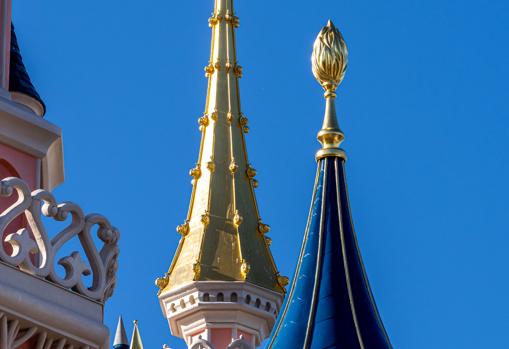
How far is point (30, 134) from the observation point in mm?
13656

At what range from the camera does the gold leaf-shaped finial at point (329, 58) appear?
27.4m

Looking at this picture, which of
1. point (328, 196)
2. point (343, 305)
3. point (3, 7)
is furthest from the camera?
point (328, 196)

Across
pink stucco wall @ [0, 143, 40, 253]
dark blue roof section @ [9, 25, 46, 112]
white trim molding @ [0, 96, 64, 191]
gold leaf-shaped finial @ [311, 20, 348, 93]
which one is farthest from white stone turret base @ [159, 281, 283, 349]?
pink stucco wall @ [0, 143, 40, 253]

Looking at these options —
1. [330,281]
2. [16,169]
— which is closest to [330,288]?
[330,281]

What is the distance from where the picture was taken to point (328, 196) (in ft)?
85.0

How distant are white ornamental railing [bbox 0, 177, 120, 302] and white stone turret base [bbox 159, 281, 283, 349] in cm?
1480

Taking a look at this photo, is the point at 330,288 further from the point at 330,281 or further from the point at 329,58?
the point at 329,58

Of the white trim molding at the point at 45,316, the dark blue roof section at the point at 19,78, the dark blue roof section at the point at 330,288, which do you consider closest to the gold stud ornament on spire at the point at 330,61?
the dark blue roof section at the point at 330,288

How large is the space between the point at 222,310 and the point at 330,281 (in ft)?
12.7

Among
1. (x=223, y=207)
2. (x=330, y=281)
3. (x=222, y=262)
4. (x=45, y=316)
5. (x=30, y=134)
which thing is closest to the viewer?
(x=45, y=316)

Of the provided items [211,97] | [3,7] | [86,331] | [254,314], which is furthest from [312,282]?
[86,331]

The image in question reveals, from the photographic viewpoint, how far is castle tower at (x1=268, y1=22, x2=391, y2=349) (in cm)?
→ 2348

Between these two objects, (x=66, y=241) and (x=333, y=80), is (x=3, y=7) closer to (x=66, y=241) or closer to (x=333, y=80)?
(x=66, y=241)

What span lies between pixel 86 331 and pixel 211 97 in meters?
18.5
